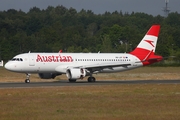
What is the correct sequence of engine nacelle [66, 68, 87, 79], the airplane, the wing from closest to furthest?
engine nacelle [66, 68, 87, 79] < the airplane < the wing

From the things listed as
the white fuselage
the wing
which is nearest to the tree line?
the white fuselage

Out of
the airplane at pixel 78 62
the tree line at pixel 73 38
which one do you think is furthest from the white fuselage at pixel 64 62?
the tree line at pixel 73 38

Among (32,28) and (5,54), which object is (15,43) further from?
(32,28)

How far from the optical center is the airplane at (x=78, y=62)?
50.6 meters

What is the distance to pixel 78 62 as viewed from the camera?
176ft

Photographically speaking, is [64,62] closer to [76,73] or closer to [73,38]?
[76,73]

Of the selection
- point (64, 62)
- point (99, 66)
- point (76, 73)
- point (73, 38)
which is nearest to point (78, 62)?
point (64, 62)

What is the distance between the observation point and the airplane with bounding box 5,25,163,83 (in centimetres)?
5059

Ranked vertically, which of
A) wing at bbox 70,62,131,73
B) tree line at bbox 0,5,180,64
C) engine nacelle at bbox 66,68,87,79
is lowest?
engine nacelle at bbox 66,68,87,79

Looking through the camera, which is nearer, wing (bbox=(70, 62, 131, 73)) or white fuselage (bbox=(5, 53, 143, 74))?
white fuselage (bbox=(5, 53, 143, 74))

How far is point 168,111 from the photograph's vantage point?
2438 cm

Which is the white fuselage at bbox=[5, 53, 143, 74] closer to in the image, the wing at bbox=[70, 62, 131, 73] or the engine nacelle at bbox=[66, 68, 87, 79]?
the wing at bbox=[70, 62, 131, 73]

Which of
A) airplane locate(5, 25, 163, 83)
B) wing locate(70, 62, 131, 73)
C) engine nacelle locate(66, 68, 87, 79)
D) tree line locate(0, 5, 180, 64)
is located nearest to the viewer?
engine nacelle locate(66, 68, 87, 79)

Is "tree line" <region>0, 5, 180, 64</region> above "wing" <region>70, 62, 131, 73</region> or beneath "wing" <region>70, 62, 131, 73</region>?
above
